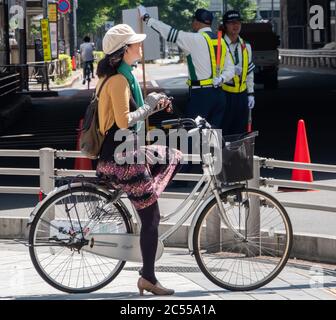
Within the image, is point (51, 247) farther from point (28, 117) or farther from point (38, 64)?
point (38, 64)

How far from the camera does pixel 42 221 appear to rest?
7.76 metres

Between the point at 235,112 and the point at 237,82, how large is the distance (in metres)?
0.33

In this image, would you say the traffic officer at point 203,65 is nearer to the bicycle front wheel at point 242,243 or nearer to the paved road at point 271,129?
the paved road at point 271,129

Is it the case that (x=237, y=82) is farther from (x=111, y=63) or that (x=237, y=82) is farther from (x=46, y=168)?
(x=111, y=63)

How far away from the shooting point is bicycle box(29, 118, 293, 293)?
7.77 meters

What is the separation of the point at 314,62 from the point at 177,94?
2707 cm

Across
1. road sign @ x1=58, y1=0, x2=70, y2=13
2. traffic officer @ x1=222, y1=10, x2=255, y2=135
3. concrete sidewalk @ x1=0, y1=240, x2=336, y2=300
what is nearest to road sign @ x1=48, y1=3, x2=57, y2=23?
road sign @ x1=58, y1=0, x2=70, y2=13

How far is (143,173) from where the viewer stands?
7.60m

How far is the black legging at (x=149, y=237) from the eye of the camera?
765 cm

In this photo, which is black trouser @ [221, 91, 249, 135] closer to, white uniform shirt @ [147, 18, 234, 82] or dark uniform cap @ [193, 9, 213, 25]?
white uniform shirt @ [147, 18, 234, 82]

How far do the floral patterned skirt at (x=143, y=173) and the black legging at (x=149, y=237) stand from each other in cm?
5

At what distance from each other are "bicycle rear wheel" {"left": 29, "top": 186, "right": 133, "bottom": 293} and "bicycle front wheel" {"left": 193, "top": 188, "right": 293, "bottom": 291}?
1.88ft

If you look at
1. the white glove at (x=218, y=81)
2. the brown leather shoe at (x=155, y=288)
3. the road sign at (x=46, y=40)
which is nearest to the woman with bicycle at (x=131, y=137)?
the brown leather shoe at (x=155, y=288)

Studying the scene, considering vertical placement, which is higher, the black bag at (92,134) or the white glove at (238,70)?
the white glove at (238,70)
